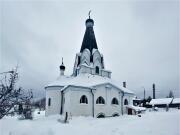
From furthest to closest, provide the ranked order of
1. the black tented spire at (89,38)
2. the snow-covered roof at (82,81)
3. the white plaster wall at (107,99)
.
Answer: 1. the black tented spire at (89,38)
2. the white plaster wall at (107,99)
3. the snow-covered roof at (82,81)

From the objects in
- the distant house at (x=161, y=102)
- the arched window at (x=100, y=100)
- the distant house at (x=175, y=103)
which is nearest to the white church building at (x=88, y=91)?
the arched window at (x=100, y=100)

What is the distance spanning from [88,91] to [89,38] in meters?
11.6

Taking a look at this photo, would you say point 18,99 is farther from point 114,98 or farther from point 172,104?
point 172,104

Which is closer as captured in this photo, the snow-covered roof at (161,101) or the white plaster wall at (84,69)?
the white plaster wall at (84,69)

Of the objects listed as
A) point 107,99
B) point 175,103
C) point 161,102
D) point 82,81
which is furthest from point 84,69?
point 175,103

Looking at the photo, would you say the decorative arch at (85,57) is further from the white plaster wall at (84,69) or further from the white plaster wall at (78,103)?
the white plaster wall at (78,103)

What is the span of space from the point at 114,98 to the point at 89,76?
5.27 meters

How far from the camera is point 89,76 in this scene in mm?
32062

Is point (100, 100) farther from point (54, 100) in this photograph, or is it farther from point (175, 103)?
point (175, 103)

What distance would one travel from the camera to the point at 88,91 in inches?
1132

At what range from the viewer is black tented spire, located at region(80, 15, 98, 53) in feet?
117

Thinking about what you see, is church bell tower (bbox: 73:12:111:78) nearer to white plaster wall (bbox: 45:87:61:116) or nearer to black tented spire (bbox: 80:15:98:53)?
black tented spire (bbox: 80:15:98:53)

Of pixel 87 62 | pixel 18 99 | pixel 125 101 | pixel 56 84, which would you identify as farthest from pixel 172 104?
pixel 18 99

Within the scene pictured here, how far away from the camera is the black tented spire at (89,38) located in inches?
1407
